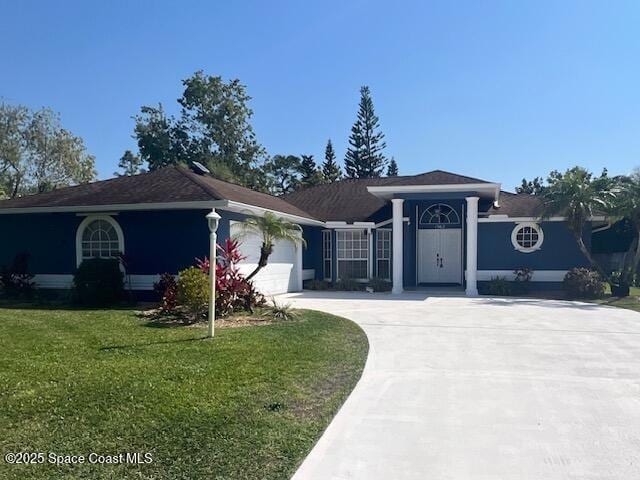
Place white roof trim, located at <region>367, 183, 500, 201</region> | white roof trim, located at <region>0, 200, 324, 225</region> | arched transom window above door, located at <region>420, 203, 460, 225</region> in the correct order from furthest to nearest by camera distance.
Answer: arched transom window above door, located at <region>420, 203, 460, 225</region> < white roof trim, located at <region>367, 183, 500, 201</region> < white roof trim, located at <region>0, 200, 324, 225</region>

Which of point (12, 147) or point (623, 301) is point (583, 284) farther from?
point (12, 147)

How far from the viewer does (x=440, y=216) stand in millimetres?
19859

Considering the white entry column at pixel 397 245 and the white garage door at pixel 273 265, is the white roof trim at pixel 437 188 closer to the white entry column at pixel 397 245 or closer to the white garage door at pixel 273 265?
the white entry column at pixel 397 245

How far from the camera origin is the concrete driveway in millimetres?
4078

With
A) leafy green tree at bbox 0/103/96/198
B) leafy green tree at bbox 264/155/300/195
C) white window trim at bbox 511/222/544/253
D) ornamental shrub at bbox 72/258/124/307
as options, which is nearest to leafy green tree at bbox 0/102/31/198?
leafy green tree at bbox 0/103/96/198

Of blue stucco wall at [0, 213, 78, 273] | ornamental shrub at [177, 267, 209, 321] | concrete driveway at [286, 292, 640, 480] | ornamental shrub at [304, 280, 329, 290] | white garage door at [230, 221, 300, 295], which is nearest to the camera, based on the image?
concrete driveway at [286, 292, 640, 480]

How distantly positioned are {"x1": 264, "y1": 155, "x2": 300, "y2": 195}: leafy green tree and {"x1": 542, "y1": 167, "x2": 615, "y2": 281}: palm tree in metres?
31.1

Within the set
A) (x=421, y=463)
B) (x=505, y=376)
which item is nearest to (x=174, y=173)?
(x=505, y=376)

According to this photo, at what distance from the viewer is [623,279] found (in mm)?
17094

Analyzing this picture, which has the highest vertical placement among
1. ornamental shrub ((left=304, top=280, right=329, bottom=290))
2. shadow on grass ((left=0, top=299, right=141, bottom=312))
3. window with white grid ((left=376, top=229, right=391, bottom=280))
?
window with white grid ((left=376, top=229, right=391, bottom=280))

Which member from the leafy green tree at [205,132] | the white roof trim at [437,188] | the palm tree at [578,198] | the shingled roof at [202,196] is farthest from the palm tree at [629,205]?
the leafy green tree at [205,132]

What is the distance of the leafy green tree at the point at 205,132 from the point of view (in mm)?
43875

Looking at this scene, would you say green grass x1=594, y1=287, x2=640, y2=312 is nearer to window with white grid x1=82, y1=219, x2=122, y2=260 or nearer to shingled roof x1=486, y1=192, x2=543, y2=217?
shingled roof x1=486, y1=192, x2=543, y2=217

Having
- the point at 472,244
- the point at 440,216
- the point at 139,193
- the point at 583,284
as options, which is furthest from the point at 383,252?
the point at 139,193
